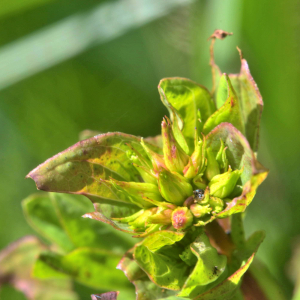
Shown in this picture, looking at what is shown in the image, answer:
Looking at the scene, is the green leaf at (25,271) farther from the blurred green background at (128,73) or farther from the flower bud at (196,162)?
the flower bud at (196,162)

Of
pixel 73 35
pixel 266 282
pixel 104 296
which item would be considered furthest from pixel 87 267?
pixel 73 35

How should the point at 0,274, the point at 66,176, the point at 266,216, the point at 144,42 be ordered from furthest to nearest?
the point at 144,42, the point at 266,216, the point at 0,274, the point at 66,176

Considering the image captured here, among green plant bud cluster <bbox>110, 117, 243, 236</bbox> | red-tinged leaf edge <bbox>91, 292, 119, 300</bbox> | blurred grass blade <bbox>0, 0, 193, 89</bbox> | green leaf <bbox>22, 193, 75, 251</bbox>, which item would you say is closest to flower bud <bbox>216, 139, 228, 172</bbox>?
green plant bud cluster <bbox>110, 117, 243, 236</bbox>

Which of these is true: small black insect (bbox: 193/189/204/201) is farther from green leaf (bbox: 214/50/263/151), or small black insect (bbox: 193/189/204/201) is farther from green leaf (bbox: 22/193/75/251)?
green leaf (bbox: 22/193/75/251)

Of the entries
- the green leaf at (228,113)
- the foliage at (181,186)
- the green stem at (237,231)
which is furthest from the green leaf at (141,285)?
the green leaf at (228,113)

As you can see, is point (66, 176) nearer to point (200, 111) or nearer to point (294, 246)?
point (200, 111)

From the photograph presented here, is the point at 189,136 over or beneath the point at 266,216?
over

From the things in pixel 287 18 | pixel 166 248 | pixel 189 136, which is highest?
pixel 287 18

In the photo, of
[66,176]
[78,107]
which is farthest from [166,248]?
[78,107]
